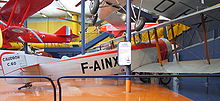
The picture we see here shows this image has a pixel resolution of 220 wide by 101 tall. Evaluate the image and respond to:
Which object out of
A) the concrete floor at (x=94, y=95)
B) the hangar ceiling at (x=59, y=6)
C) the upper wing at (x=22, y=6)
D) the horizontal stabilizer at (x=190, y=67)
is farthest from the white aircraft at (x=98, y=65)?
the hangar ceiling at (x=59, y=6)

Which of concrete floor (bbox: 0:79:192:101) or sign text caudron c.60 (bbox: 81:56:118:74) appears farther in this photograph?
sign text caudron c.60 (bbox: 81:56:118:74)

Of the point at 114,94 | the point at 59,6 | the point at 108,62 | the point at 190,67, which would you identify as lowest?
the point at 114,94

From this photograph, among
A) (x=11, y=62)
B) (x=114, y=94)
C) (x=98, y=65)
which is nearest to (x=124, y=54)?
(x=114, y=94)

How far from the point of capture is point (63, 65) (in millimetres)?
5199

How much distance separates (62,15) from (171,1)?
1991cm

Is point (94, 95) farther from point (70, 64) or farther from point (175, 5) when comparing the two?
point (175, 5)

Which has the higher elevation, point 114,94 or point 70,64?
point 70,64

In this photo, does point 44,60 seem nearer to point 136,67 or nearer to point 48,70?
point 48,70

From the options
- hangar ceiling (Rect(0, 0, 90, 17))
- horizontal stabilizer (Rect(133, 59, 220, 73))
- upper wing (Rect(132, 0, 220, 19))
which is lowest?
horizontal stabilizer (Rect(133, 59, 220, 73))

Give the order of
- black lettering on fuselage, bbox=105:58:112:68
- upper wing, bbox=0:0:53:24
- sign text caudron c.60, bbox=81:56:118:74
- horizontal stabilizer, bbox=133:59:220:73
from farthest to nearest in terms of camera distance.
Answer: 1. upper wing, bbox=0:0:53:24
2. black lettering on fuselage, bbox=105:58:112:68
3. sign text caudron c.60, bbox=81:56:118:74
4. horizontal stabilizer, bbox=133:59:220:73

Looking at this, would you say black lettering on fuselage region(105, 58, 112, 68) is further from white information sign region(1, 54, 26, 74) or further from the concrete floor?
white information sign region(1, 54, 26, 74)

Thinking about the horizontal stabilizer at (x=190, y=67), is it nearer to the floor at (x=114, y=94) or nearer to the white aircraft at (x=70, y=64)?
the floor at (x=114, y=94)

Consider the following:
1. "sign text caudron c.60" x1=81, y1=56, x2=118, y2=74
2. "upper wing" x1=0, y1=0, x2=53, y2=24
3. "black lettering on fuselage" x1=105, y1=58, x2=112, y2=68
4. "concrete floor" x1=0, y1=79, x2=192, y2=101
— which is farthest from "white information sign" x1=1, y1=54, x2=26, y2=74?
"upper wing" x1=0, y1=0, x2=53, y2=24

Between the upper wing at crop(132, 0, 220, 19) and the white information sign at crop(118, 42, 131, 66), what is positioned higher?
the upper wing at crop(132, 0, 220, 19)
